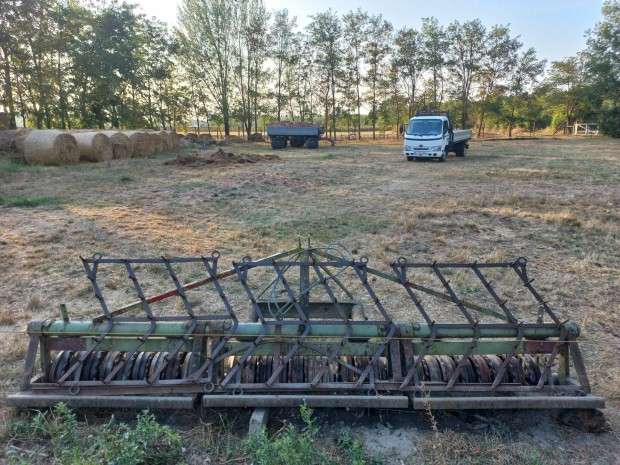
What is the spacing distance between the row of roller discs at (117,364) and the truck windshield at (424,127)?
18.1 meters

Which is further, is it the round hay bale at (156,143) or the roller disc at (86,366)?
the round hay bale at (156,143)

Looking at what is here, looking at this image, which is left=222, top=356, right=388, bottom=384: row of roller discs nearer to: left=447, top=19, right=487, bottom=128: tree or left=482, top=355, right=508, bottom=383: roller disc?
left=482, top=355, right=508, bottom=383: roller disc

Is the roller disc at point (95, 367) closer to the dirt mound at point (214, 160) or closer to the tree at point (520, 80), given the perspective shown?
the dirt mound at point (214, 160)

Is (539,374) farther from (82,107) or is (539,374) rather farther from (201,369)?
(82,107)

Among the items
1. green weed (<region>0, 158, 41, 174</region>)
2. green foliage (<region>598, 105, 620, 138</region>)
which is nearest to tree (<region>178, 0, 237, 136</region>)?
green weed (<region>0, 158, 41, 174</region>)

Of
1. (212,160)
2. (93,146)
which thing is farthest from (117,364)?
(93,146)

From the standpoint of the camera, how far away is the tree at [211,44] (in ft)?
113

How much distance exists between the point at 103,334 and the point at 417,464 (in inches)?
87.4

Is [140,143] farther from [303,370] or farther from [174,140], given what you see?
[303,370]

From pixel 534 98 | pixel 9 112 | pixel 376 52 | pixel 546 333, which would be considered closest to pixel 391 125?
pixel 376 52

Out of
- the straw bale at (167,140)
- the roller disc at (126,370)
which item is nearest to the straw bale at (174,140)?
the straw bale at (167,140)

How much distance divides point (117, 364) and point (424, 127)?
732 inches

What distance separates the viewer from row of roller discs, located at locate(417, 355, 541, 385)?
2.82m

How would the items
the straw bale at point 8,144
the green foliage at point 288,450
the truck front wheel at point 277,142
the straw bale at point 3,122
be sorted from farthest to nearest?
the truck front wheel at point 277,142 < the straw bale at point 3,122 < the straw bale at point 8,144 < the green foliage at point 288,450
